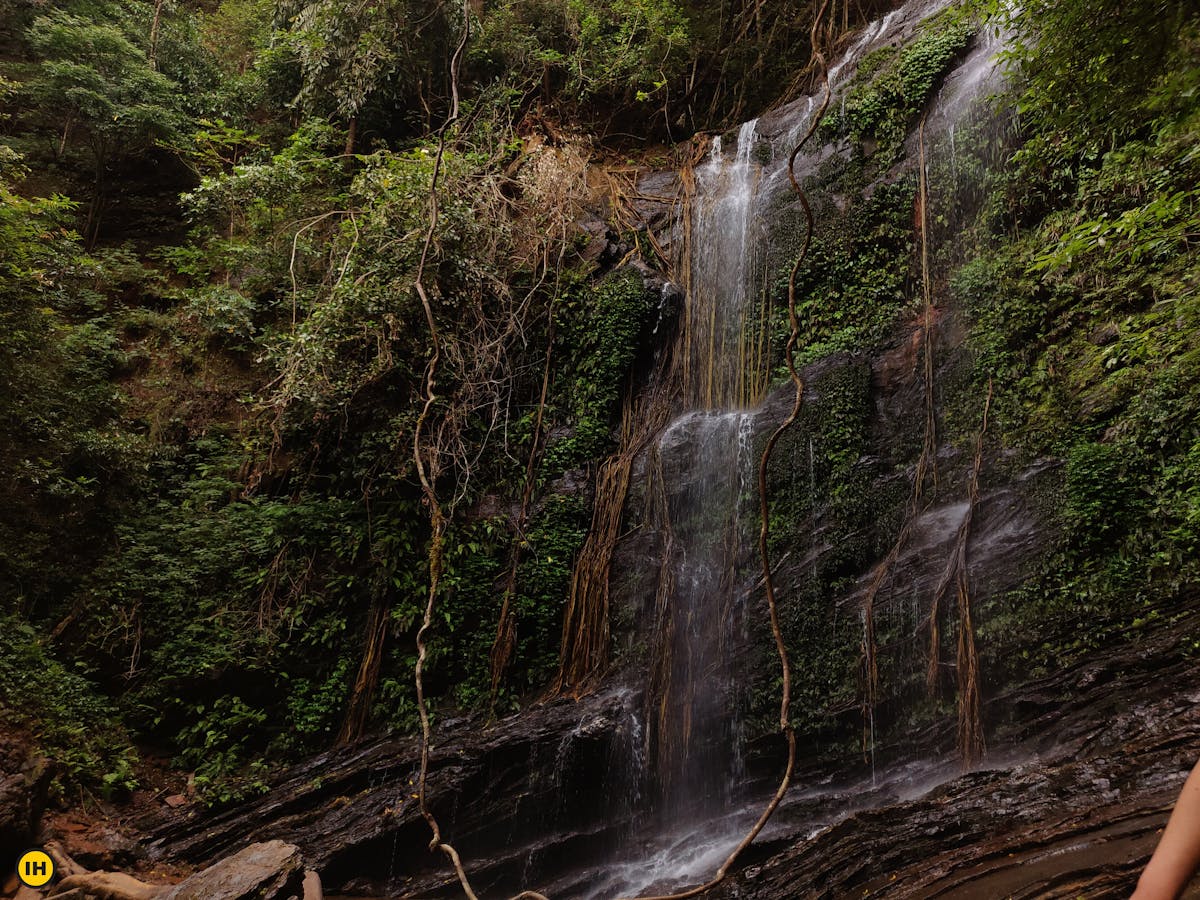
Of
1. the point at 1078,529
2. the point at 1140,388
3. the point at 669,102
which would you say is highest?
the point at 669,102

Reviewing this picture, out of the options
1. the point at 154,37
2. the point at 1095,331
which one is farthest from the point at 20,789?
the point at 154,37

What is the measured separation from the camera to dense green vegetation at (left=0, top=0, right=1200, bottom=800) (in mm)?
5297

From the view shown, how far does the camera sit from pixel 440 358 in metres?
7.93

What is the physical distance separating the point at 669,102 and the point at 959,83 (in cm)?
499

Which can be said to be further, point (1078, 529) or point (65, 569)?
point (65, 569)

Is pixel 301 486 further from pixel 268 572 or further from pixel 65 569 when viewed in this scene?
pixel 65 569

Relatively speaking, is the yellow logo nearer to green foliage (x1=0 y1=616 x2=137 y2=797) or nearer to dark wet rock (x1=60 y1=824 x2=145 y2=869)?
dark wet rock (x1=60 y1=824 x2=145 y2=869)

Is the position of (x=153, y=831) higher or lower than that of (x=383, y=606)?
lower

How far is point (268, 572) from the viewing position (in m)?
7.03

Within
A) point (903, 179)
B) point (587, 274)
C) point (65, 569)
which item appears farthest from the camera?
point (587, 274)

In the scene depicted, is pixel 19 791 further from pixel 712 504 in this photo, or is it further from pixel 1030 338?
pixel 1030 338

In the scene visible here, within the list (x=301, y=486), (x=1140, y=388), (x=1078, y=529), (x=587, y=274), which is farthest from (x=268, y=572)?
(x=1140, y=388)

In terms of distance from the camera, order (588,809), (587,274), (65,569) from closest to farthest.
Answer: (588,809), (65,569), (587,274)

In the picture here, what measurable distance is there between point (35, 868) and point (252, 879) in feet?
6.31
